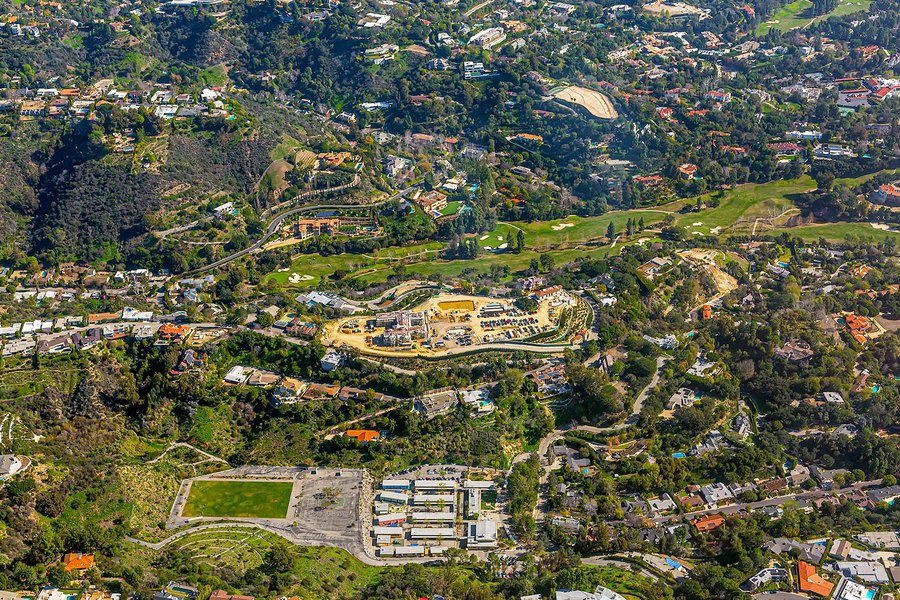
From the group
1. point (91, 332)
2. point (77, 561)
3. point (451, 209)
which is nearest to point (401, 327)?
point (451, 209)

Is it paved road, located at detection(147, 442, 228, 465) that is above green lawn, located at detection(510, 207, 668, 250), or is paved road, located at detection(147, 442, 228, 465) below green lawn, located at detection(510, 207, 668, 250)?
below

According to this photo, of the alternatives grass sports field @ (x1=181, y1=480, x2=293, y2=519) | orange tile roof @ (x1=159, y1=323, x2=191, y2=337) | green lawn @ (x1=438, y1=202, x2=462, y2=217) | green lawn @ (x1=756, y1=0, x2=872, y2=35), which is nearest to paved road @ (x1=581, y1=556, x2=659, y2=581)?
grass sports field @ (x1=181, y1=480, x2=293, y2=519)

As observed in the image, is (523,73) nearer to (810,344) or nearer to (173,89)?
(173,89)

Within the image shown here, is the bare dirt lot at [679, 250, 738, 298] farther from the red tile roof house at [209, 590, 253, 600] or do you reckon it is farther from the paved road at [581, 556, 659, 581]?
the red tile roof house at [209, 590, 253, 600]

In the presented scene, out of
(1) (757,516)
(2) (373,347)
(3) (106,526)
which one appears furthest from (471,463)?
(3) (106,526)

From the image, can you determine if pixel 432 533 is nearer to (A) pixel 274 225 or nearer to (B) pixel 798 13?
(A) pixel 274 225

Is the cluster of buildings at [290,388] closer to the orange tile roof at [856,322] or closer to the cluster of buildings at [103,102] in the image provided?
the orange tile roof at [856,322]

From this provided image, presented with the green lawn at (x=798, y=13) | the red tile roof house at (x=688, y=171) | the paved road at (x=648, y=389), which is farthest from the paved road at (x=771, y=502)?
the green lawn at (x=798, y=13)
